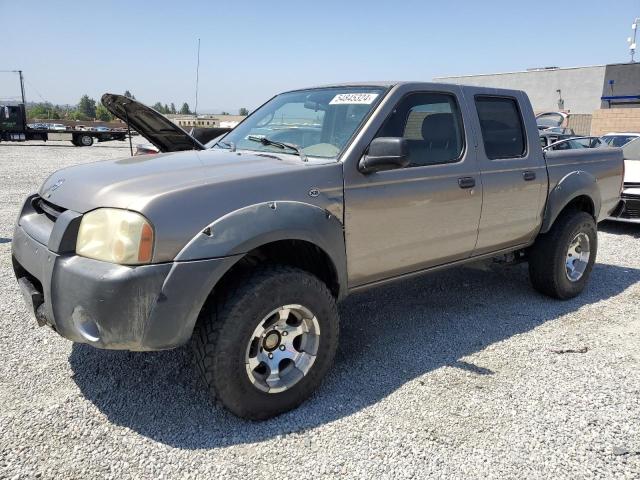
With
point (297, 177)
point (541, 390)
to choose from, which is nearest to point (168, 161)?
point (297, 177)

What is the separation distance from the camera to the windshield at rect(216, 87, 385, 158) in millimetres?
3328

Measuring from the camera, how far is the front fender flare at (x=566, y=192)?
4531mm

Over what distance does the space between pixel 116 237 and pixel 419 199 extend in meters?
1.93

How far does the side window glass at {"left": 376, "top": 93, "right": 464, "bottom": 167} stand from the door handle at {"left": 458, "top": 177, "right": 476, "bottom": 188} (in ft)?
0.52

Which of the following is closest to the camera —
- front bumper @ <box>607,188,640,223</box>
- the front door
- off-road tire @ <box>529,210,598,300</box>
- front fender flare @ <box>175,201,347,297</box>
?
front fender flare @ <box>175,201,347,297</box>

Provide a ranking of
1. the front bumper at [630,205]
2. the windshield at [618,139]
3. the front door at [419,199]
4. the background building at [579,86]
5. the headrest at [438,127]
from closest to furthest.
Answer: the front door at [419,199], the headrest at [438,127], the front bumper at [630,205], the windshield at [618,139], the background building at [579,86]

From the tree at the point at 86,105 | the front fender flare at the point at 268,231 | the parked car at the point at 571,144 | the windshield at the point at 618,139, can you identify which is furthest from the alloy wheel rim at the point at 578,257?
the tree at the point at 86,105

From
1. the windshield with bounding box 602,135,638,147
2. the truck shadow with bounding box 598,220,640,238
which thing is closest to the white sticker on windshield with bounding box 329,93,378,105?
the truck shadow with bounding box 598,220,640,238

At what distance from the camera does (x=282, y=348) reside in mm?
2916

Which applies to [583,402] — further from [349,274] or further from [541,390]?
[349,274]

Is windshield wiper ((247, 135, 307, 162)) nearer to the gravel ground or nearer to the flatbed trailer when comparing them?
the gravel ground

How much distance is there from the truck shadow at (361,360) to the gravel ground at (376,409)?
0.04 ft

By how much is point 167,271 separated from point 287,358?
0.93 metres

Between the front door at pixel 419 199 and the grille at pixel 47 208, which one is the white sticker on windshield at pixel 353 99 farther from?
the grille at pixel 47 208
